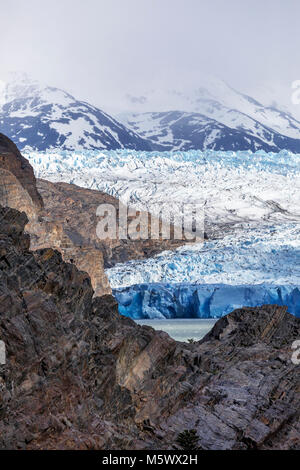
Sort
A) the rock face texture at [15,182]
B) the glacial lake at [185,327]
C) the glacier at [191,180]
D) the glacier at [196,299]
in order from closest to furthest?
the glacial lake at [185,327] → the glacier at [196,299] → the rock face texture at [15,182] → the glacier at [191,180]

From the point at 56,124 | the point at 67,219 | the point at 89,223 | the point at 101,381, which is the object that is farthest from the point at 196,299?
the point at 56,124

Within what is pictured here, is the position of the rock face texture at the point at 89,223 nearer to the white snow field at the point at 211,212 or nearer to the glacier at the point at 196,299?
the white snow field at the point at 211,212

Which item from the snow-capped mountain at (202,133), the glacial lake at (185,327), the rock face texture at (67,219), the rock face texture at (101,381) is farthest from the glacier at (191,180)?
the snow-capped mountain at (202,133)

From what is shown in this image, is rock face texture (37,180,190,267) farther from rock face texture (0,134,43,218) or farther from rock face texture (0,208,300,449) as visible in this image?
rock face texture (0,208,300,449)

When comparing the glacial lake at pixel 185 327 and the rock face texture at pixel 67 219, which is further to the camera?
the rock face texture at pixel 67 219

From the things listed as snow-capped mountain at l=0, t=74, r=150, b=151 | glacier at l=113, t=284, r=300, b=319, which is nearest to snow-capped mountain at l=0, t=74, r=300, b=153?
snow-capped mountain at l=0, t=74, r=150, b=151
